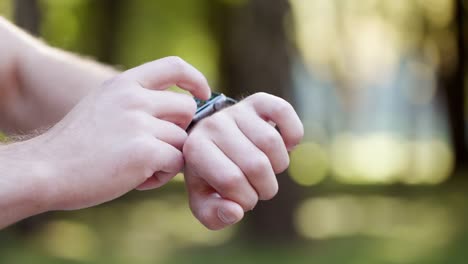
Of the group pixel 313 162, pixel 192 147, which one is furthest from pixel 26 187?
pixel 313 162

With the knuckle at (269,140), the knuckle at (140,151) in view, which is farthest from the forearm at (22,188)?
the knuckle at (269,140)

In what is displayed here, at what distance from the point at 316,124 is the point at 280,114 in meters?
11.7

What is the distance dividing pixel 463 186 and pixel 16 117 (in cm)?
1114

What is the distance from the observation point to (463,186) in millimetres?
12461

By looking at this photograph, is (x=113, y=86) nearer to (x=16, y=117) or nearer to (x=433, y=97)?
(x=16, y=117)

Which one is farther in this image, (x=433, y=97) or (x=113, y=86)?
(x=433, y=97)

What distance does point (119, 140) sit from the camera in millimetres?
1413

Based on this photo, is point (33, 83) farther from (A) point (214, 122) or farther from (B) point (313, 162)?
(B) point (313, 162)

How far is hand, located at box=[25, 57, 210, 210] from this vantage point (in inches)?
54.8

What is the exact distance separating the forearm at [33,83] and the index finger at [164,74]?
0.47 meters

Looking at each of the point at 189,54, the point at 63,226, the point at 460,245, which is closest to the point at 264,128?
the point at 460,245

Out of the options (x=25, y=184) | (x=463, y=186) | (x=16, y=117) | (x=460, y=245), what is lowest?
(x=463, y=186)

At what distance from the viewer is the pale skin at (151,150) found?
139cm

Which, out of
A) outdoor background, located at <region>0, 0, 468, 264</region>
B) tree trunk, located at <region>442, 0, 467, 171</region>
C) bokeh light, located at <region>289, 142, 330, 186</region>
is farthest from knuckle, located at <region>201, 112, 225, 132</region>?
tree trunk, located at <region>442, 0, 467, 171</region>
